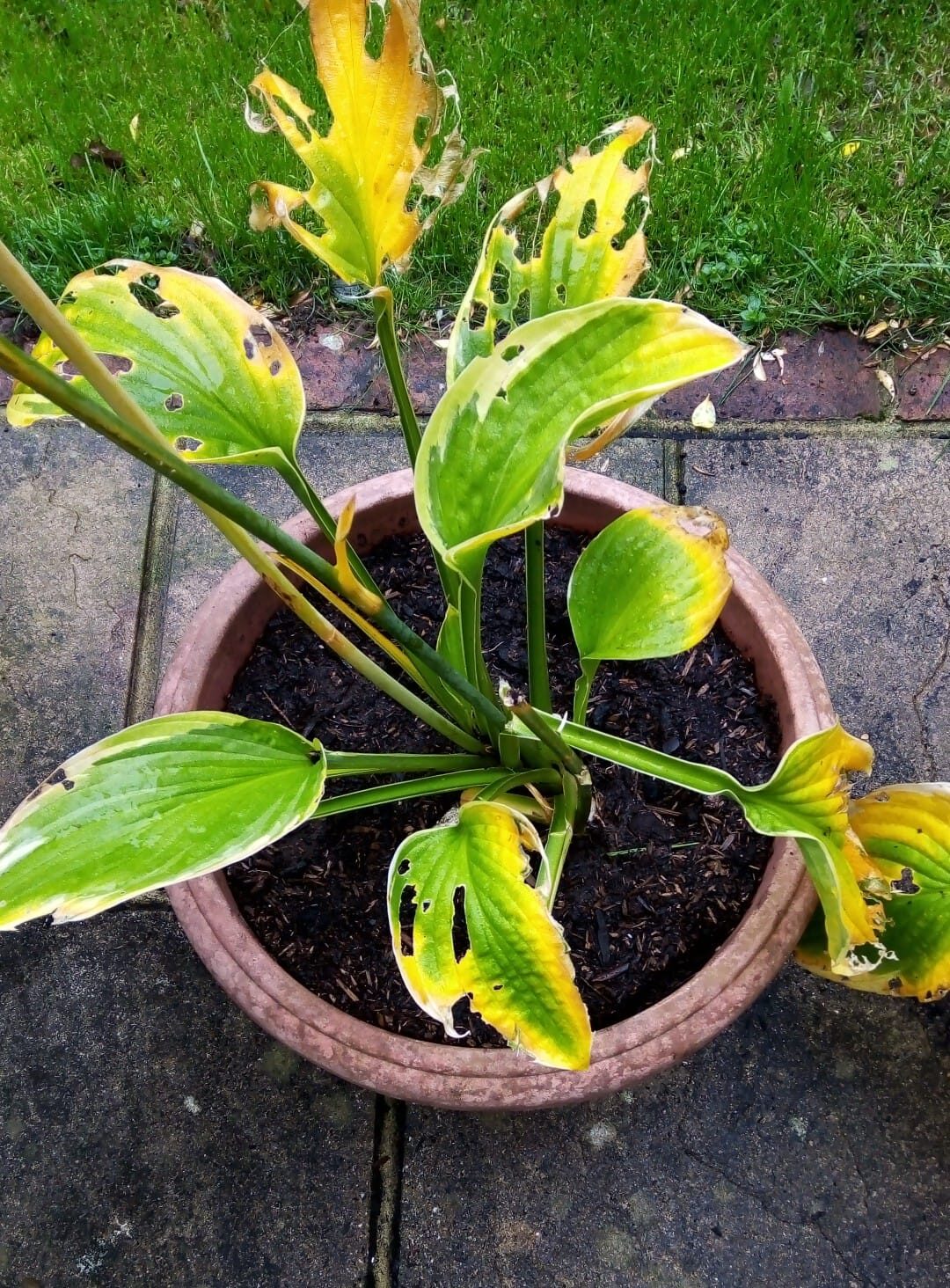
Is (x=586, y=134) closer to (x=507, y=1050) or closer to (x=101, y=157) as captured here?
(x=101, y=157)

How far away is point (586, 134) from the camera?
61.6 inches

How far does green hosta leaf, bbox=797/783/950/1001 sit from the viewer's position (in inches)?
32.7

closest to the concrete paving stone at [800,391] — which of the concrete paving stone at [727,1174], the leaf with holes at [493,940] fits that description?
the concrete paving stone at [727,1174]

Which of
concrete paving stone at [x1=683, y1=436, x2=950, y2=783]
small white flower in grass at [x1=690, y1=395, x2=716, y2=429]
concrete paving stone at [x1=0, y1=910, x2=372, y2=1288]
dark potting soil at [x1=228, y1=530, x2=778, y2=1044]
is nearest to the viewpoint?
dark potting soil at [x1=228, y1=530, x2=778, y2=1044]

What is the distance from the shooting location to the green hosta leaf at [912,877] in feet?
2.72

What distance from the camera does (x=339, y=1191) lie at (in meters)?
1.07

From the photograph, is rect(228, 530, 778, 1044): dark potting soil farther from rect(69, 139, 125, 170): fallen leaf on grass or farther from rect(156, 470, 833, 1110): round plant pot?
rect(69, 139, 125, 170): fallen leaf on grass

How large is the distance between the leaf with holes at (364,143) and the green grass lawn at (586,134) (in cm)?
80

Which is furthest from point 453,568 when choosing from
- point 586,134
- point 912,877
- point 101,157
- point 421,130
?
point 101,157

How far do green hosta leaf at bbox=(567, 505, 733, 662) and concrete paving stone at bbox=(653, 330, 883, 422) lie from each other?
2.35 ft

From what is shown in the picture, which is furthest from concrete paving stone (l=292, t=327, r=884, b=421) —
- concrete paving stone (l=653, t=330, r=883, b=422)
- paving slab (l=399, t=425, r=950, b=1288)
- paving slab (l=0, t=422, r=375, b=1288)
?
paving slab (l=399, t=425, r=950, b=1288)

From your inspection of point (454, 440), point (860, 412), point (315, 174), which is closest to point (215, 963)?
point (454, 440)

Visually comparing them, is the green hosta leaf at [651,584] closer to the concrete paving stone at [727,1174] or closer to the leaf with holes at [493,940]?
the leaf with holes at [493,940]

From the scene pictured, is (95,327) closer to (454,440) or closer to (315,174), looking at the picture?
(315,174)
